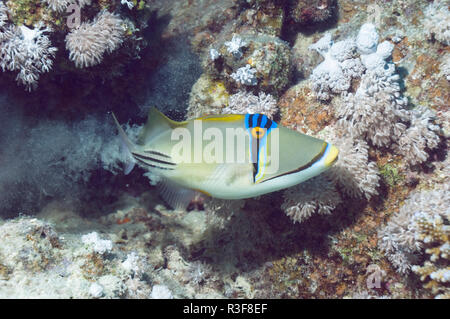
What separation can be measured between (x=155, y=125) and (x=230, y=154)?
638mm

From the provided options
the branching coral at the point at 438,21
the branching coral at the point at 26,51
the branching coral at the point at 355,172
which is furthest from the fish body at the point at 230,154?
the branching coral at the point at 438,21

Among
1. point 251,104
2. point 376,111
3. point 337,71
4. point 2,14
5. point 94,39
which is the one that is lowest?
point 251,104

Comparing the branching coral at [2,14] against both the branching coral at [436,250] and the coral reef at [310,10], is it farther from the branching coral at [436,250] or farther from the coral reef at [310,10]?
the branching coral at [436,250]

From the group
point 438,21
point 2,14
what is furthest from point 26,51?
point 438,21

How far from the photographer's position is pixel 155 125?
235 cm

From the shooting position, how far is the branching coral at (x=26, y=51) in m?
3.11

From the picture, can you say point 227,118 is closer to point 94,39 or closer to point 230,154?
point 230,154

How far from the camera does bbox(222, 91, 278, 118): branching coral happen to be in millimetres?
3438

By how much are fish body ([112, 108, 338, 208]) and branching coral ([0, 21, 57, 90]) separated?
1.74 m

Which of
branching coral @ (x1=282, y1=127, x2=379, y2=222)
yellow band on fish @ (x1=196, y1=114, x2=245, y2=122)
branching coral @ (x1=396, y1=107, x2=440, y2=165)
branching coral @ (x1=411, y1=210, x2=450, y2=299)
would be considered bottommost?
branching coral @ (x1=411, y1=210, x2=450, y2=299)

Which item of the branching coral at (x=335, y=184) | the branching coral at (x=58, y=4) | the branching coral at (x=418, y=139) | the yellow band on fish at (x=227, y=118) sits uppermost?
the branching coral at (x=58, y=4)

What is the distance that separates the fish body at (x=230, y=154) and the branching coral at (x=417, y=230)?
4.23 ft

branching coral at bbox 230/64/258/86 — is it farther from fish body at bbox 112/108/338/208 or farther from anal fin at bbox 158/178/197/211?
anal fin at bbox 158/178/197/211

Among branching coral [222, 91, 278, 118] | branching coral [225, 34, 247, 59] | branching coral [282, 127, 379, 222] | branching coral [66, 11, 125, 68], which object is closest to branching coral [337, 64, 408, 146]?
branching coral [282, 127, 379, 222]
